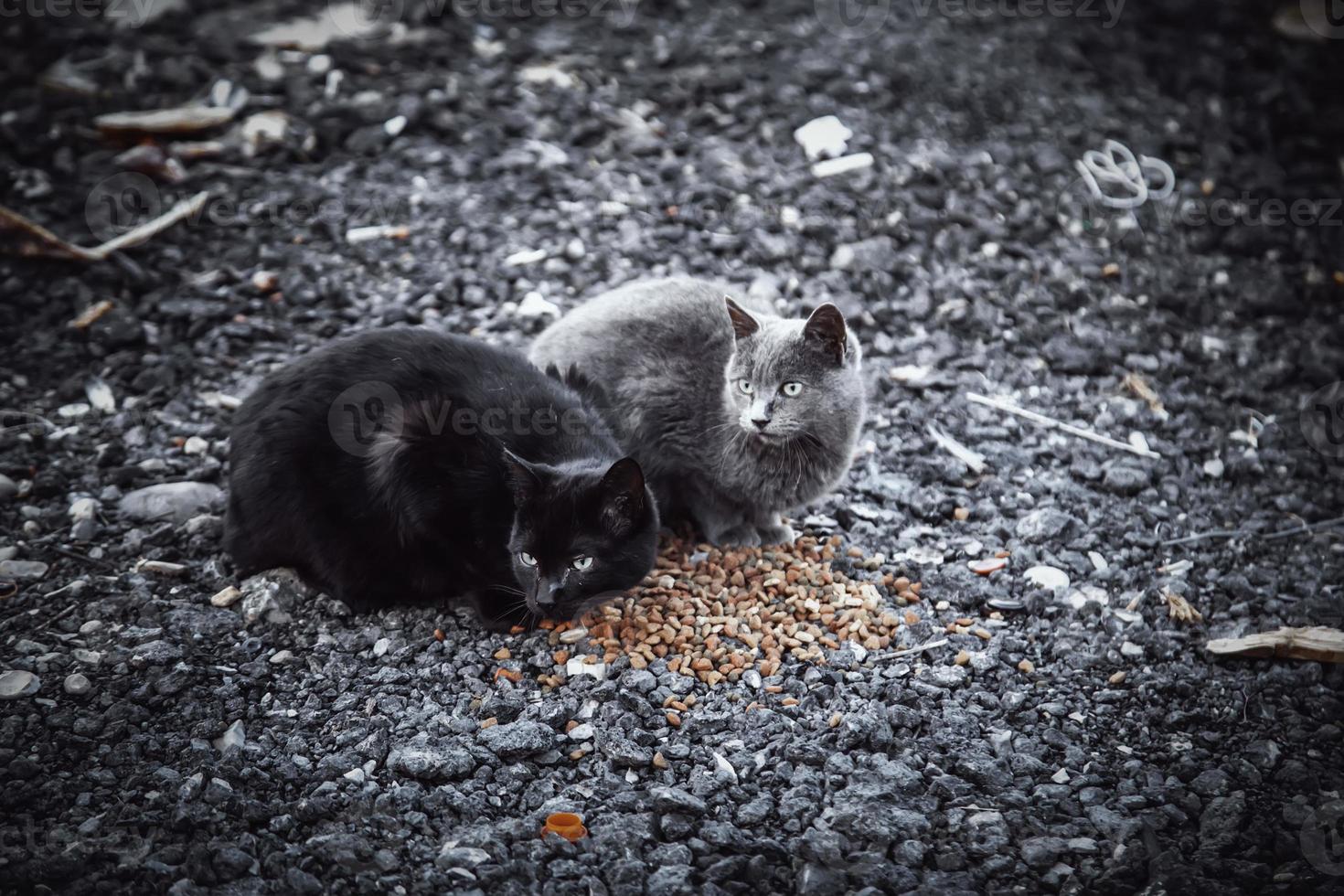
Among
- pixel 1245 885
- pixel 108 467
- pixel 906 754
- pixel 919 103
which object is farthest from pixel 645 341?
pixel 919 103

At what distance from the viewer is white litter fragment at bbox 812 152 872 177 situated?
6.48 metres

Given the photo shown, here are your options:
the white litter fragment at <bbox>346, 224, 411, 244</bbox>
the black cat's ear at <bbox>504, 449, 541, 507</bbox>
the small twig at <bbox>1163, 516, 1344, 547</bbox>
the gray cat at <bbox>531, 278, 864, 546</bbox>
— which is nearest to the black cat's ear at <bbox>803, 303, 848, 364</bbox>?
the gray cat at <bbox>531, 278, 864, 546</bbox>

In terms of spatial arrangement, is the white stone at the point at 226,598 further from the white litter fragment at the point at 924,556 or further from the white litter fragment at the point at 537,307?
the white litter fragment at the point at 924,556

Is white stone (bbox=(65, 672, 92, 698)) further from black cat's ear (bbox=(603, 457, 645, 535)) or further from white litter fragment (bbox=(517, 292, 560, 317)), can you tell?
white litter fragment (bbox=(517, 292, 560, 317))

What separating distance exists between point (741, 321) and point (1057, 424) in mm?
1978

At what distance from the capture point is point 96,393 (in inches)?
205

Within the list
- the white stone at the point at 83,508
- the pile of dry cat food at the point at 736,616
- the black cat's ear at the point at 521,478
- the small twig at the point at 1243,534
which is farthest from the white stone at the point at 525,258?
the small twig at the point at 1243,534

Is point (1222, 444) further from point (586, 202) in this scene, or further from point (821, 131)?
point (586, 202)

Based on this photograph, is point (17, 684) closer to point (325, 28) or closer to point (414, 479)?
point (414, 479)

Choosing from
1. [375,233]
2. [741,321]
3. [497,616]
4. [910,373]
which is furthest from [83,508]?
[910,373]

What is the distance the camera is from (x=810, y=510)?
4895mm

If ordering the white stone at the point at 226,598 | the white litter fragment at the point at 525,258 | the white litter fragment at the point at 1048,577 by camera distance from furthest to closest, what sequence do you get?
the white litter fragment at the point at 525,258 → the white litter fragment at the point at 1048,577 → the white stone at the point at 226,598

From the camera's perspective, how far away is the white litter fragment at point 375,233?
6.09 meters

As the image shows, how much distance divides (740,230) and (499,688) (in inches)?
131
